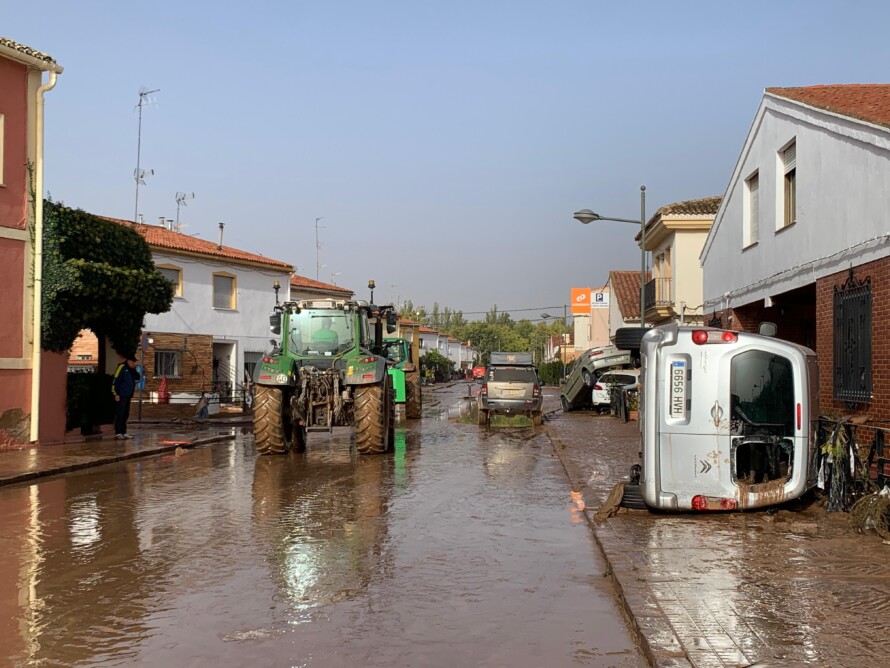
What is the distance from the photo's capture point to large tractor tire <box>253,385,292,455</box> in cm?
1603

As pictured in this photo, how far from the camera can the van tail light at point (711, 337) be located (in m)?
8.69

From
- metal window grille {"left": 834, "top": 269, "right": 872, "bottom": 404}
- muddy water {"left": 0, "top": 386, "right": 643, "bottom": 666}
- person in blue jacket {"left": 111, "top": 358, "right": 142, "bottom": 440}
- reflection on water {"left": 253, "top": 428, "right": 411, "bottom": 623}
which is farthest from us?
person in blue jacket {"left": 111, "top": 358, "right": 142, "bottom": 440}

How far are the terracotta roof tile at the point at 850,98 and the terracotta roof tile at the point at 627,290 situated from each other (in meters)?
28.5

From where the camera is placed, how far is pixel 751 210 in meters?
17.0

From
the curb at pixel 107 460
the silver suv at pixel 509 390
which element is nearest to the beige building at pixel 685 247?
the silver suv at pixel 509 390

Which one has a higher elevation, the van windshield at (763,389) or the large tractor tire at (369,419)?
the van windshield at (763,389)

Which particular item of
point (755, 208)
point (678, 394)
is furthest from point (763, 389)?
point (755, 208)

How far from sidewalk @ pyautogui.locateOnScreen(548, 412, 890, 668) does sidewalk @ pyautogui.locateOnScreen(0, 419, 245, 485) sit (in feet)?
28.2

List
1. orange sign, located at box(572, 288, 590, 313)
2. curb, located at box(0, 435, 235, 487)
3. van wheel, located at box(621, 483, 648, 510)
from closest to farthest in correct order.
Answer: van wheel, located at box(621, 483, 648, 510), curb, located at box(0, 435, 235, 487), orange sign, located at box(572, 288, 590, 313)

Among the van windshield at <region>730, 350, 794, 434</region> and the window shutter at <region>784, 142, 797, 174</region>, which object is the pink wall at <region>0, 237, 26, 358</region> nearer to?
the van windshield at <region>730, 350, 794, 434</region>

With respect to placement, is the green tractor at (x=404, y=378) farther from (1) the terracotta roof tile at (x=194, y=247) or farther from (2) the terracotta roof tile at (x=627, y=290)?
(2) the terracotta roof tile at (x=627, y=290)

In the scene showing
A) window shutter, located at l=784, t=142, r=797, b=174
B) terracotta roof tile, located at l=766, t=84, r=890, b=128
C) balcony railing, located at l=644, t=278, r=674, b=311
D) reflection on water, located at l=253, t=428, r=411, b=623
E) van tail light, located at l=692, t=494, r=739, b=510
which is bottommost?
reflection on water, located at l=253, t=428, r=411, b=623

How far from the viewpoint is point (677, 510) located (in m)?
8.98

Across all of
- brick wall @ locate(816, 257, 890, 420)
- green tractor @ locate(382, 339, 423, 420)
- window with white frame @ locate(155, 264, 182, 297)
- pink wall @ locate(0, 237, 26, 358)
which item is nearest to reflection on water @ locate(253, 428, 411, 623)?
pink wall @ locate(0, 237, 26, 358)
